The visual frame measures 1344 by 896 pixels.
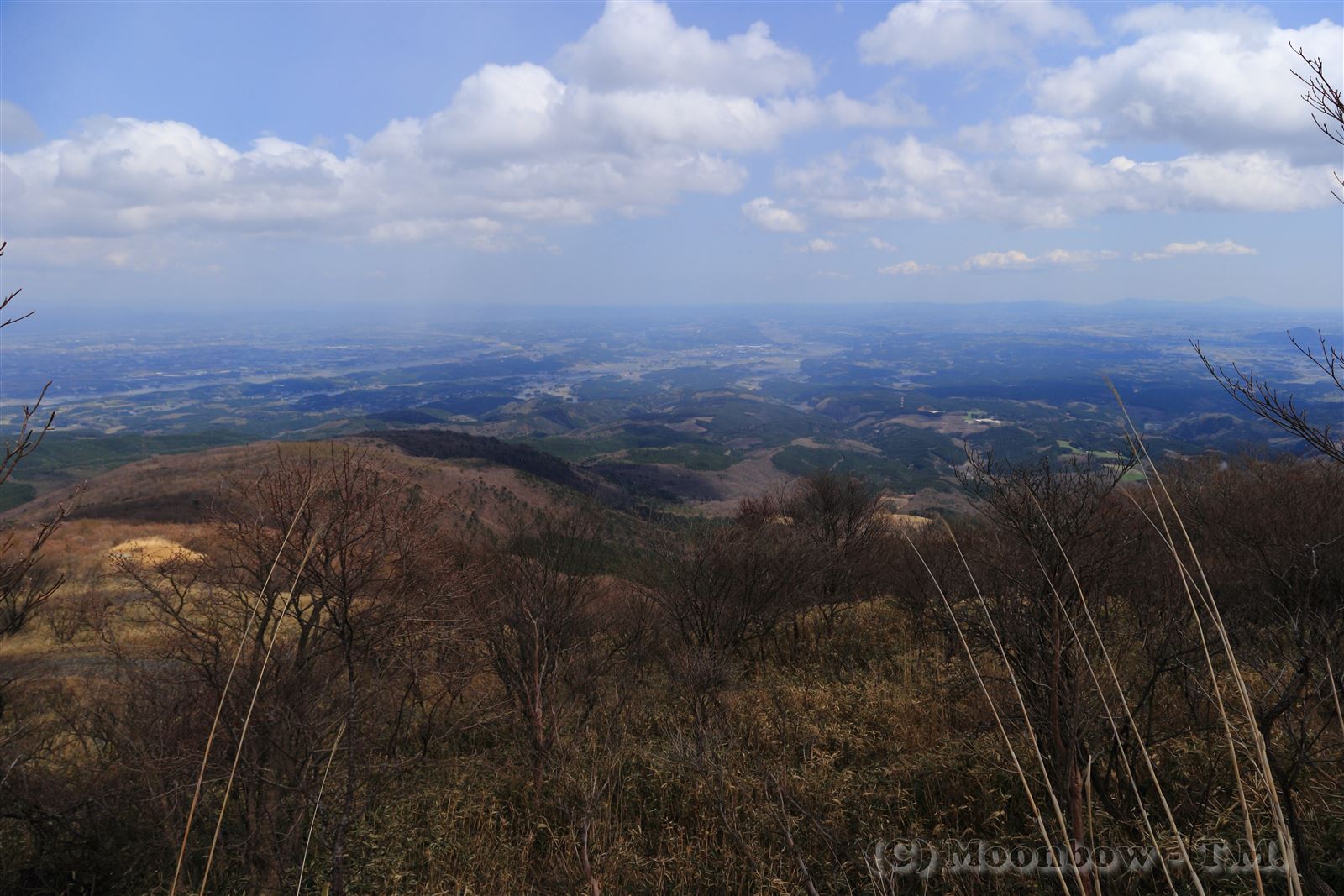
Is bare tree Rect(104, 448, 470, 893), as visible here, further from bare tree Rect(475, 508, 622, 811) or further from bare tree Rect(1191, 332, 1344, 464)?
bare tree Rect(1191, 332, 1344, 464)

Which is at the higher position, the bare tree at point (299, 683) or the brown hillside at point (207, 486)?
the bare tree at point (299, 683)

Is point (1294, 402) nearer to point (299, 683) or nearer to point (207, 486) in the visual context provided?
point (299, 683)

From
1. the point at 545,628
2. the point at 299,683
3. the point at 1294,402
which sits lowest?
the point at 545,628

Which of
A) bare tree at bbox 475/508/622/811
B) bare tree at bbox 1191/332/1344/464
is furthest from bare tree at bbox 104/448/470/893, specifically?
bare tree at bbox 1191/332/1344/464

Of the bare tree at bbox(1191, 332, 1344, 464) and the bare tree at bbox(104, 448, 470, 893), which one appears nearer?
the bare tree at bbox(1191, 332, 1344, 464)

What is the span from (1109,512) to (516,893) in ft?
30.3

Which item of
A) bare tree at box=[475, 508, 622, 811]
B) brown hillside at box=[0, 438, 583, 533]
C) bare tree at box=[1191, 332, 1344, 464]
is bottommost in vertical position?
brown hillside at box=[0, 438, 583, 533]

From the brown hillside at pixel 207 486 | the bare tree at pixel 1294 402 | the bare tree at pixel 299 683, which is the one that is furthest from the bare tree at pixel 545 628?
the brown hillside at pixel 207 486

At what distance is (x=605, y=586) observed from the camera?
21.7 m

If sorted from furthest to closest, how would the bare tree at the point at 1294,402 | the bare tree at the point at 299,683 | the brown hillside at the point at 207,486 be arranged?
1. the brown hillside at the point at 207,486
2. the bare tree at the point at 299,683
3. the bare tree at the point at 1294,402

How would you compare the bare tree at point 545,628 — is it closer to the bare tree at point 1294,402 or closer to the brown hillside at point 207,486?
the bare tree at point 1294,402

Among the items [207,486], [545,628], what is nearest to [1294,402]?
[545,628]

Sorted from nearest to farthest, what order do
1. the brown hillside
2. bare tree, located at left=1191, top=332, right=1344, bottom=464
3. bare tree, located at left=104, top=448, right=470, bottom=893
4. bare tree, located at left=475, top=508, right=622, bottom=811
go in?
bare tree, located at left=1191, top=332, right=1344, bottom=464 < bare tree, located at left=104, top=448, right=470, bottom=893 < bare tree, located at left=475, top=508, right=622, bottom=811 < the brown hillside

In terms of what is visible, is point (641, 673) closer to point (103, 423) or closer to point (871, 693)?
point (871, 693)
